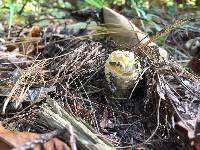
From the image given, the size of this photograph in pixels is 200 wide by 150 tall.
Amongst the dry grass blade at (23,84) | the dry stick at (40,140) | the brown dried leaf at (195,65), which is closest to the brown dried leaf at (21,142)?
the dry stick at (40,140)

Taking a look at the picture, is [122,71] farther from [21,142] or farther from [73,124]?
[21,142]

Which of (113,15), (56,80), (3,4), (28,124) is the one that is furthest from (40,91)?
(3,4)

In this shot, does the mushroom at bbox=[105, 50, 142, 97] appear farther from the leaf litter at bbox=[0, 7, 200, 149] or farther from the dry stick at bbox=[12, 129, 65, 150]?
the dry stick at bbox=[12, 129, 65, 150]

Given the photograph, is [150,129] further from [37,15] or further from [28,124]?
[37,15]

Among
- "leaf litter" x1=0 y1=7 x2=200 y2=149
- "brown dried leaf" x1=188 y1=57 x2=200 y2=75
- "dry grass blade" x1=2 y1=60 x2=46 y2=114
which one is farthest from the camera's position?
"brown dried leaf" x1=188 y1=57 x2=200 y2=75

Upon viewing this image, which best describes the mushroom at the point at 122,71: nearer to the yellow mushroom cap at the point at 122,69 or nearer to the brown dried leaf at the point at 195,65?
the yellow mushroom cap at the point at 122,69

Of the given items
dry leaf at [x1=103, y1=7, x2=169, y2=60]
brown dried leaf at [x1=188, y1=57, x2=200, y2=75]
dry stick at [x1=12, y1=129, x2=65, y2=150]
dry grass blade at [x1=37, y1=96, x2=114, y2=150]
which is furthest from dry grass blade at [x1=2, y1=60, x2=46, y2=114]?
brown dried leaf at [x1=188, y1=57, x2=200, y2=75]
